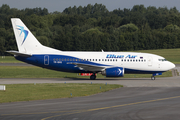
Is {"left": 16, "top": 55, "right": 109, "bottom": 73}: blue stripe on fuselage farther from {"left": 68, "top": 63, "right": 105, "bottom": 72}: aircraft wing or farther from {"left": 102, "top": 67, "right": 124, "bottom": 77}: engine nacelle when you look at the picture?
{"left": 102, "top": 67, "right": 124, "bottom": 77}: engine nacelle

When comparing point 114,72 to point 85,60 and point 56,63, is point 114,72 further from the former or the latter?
point 56,63

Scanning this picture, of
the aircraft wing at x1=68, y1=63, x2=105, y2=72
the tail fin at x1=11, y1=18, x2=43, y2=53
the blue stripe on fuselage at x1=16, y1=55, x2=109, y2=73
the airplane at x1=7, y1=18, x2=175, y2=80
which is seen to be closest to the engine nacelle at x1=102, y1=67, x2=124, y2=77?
the airplane at x1=7, y1=18, x2=175, y2=80

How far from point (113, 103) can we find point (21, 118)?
313 inches

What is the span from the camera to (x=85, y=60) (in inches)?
1742

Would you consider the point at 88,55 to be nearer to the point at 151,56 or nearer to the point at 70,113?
the point at 151,56

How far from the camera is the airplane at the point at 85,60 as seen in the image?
144 feet

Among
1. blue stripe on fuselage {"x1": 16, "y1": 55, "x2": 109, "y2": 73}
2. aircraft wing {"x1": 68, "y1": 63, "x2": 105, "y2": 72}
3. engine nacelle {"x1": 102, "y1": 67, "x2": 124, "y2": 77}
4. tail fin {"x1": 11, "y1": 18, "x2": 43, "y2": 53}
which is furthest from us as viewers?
tail fin {"x1": 11, "y1": 18, "x2": 43, "y2": 53}

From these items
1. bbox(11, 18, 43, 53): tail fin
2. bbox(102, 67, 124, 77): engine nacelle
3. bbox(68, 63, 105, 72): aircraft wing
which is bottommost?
bbox(102, 67, 124, 77): engine nacelle

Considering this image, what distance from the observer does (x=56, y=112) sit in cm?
1978

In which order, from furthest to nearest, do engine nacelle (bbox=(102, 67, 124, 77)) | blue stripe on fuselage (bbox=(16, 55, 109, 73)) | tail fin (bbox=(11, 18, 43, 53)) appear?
tail fin (bbox=(11, 18, 43, 53))
blue stripe on fuselage (bbox=(16, 55, 109, 73))
engine nacelle (bbox=(102, 67, 124, 77))

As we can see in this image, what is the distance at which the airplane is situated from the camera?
43969 millimetres

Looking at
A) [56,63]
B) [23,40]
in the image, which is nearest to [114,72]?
[56,63]

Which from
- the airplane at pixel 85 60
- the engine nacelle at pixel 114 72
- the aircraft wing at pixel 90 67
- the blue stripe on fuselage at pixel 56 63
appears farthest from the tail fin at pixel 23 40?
the engine nacelle at pixel 114 72

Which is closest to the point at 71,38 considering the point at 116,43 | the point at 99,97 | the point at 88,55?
the point at 116,43
